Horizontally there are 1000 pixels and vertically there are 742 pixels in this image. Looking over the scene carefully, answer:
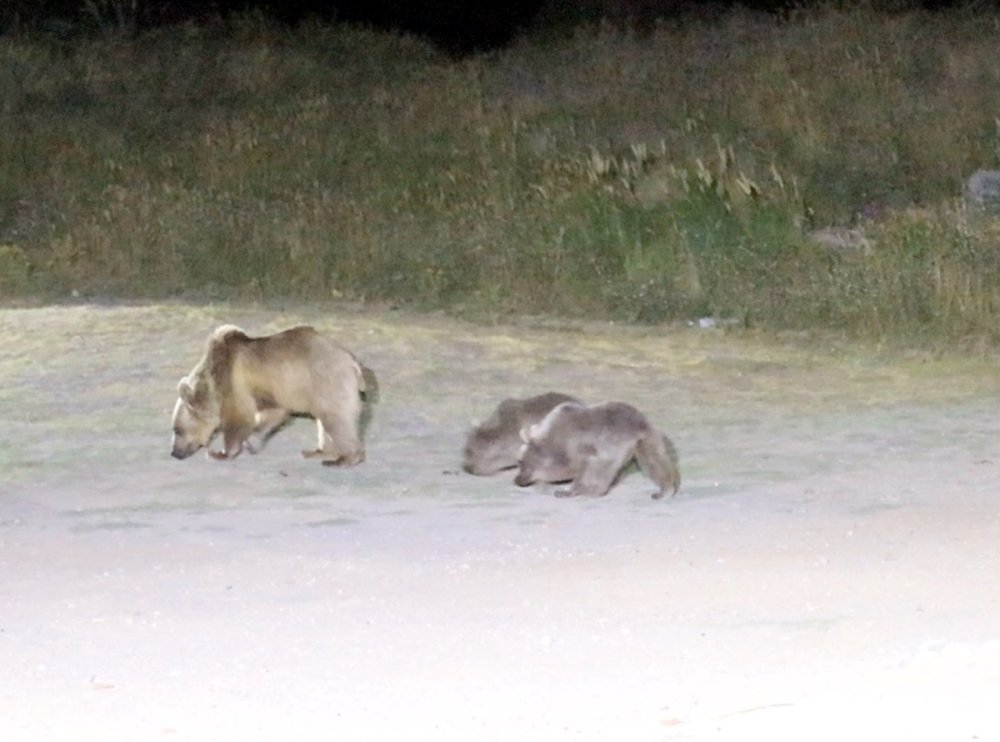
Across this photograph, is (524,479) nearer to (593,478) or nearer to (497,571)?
(593,478)

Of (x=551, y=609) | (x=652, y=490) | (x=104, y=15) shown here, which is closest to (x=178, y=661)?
(x=551, y=609)

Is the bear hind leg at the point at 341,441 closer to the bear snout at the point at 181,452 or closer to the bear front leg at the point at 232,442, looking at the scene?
the bear front leg at the point at 232,442

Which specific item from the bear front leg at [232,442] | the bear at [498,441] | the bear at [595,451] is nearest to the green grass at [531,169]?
the bear at [498,441]

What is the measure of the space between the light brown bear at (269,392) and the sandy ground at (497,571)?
19 cm

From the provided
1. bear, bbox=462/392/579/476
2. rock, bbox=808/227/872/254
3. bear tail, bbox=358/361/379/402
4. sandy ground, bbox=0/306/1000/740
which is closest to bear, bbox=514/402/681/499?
sandy ground, bbox=0/306/1000/740

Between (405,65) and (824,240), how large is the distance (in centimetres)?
1136

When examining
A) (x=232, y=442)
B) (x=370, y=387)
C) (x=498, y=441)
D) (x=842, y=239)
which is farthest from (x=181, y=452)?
(x=842, y=239)

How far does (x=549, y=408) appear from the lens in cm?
878

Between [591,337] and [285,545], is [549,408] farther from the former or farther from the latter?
[591,337]

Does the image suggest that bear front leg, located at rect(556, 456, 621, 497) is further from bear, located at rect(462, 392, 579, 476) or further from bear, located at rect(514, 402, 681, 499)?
bear, located at rect(462, 392, 579, 476)

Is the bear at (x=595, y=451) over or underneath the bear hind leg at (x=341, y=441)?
over

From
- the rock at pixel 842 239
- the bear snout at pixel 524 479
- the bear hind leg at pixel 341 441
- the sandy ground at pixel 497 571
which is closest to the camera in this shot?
the sandy ground at pixel 497 571

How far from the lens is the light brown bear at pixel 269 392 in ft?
29.1

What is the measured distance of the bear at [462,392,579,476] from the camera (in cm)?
857
